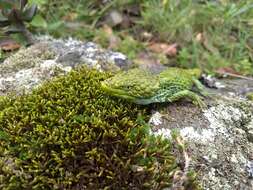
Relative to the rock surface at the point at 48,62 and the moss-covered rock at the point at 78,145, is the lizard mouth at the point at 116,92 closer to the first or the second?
the moss-covered rock at the point at 78,145

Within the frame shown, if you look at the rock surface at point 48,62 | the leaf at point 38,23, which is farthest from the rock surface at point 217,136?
the leaf at point 38,23

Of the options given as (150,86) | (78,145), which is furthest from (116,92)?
(78,145)

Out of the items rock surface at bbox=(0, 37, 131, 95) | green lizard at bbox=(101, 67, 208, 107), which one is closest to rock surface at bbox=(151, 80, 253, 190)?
green lizard at bbox=(101, 67, 208, 107)

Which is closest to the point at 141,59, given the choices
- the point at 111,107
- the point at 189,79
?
the point at 189,79

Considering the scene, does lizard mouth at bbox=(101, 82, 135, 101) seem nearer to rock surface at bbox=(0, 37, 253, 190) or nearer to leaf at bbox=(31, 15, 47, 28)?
rock surface at bbox=(0, 37, 253, 190)

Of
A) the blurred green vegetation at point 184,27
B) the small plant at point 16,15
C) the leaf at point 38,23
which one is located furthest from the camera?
the blurred green vegetation at point 184,27

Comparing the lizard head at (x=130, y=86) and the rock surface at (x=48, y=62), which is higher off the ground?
the lizard head at (x=130, y=86)

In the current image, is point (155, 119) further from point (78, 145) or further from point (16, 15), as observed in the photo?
point (16, 15)
